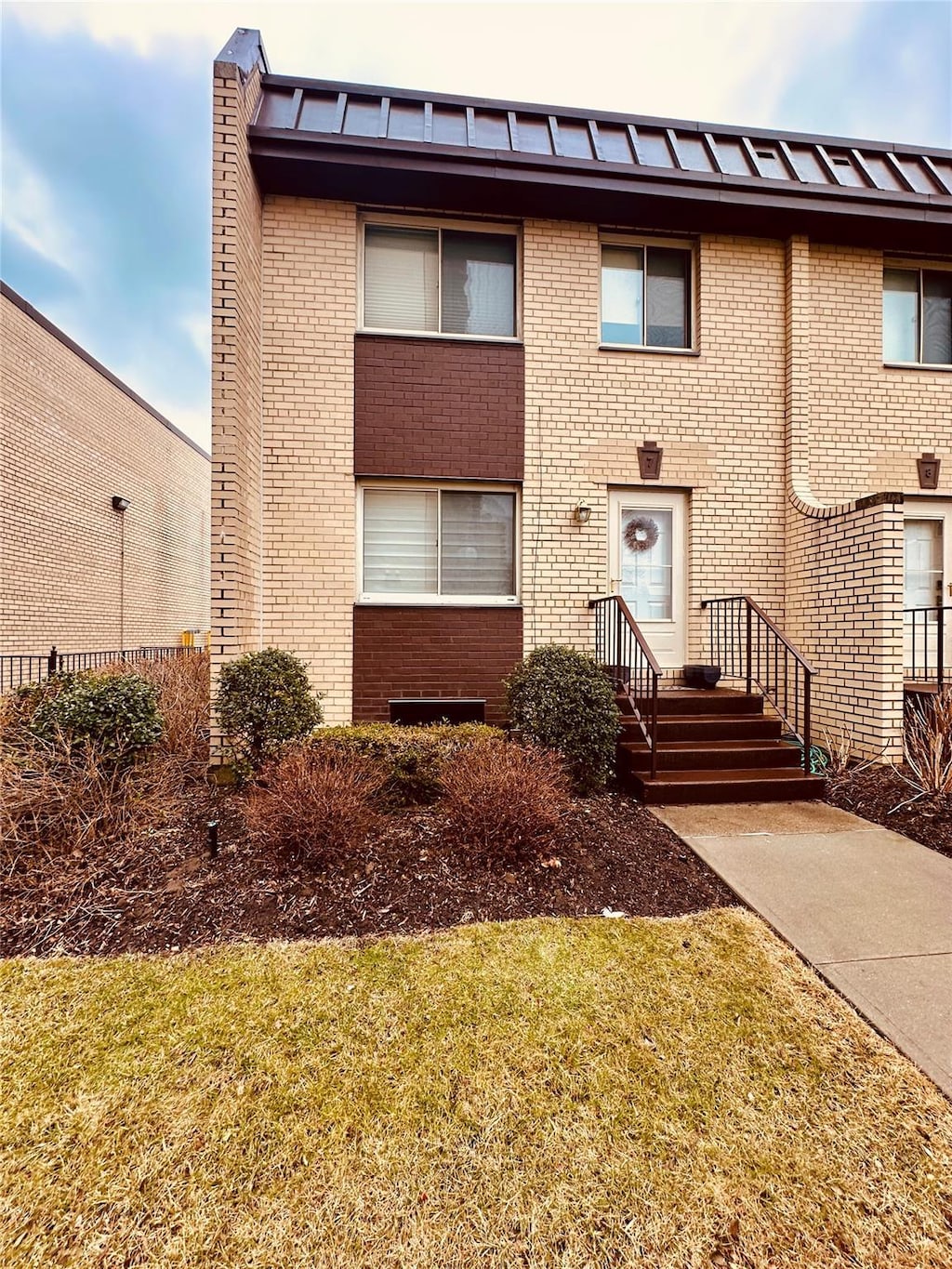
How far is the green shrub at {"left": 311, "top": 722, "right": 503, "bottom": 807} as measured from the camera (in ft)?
14.5

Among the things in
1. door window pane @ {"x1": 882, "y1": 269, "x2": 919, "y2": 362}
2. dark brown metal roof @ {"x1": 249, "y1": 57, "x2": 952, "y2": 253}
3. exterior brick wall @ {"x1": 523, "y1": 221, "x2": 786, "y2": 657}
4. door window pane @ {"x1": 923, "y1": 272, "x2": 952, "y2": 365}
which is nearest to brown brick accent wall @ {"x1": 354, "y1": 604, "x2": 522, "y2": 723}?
exterior brick wall @ {"x1": 523, "y1": 221, "x2": 786, "y2": 657}

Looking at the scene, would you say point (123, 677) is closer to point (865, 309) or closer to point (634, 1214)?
point (634, 1214)

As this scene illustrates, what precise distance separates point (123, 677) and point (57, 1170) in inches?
140

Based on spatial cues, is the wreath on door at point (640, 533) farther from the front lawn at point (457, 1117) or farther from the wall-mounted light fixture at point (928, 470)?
the front lawn at point (457, 1117)

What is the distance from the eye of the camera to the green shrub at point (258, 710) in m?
4.80

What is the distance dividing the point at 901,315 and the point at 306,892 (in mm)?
9777

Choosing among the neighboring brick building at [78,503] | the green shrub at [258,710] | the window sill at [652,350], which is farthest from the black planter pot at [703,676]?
the neighboring brick building at [78,503]

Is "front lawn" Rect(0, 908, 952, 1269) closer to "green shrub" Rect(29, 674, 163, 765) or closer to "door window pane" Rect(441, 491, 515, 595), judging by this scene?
"green shrub" Rect(29, 674, 163, 765)

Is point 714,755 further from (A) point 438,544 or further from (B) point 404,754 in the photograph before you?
(A) point 438,544

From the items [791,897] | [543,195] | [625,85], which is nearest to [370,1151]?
[791,897]

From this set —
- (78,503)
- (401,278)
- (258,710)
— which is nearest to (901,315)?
(401,278)

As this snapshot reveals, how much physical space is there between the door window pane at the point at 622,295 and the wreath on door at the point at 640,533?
90.6 inches

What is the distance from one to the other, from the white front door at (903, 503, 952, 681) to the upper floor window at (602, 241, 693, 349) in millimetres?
3867

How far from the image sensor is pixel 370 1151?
1756 mm
